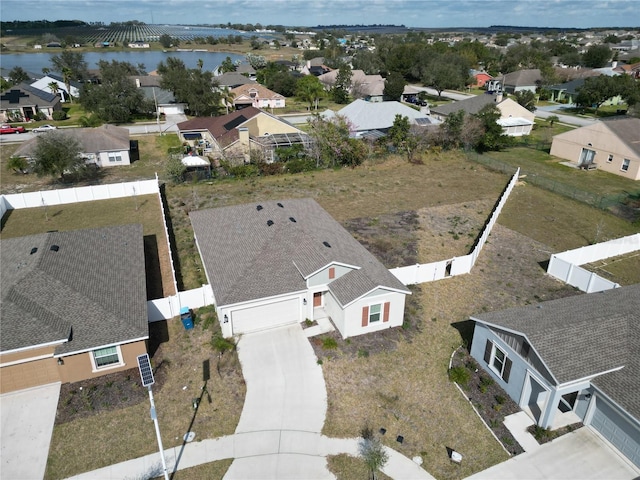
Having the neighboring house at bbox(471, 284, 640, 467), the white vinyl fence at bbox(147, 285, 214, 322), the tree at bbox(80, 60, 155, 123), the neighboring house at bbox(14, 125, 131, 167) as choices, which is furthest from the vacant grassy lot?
the tree at bbox(80, 60, 155, 123)

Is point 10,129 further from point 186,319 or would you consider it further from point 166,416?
point 166,416

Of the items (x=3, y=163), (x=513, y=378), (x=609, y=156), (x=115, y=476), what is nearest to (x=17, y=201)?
(x=3, y=163)

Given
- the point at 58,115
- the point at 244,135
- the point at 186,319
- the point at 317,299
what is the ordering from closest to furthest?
the point at 186,319 → the point at 317,299 → the point at 244,135 → the point at 58,115

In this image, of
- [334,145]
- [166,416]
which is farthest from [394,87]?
[166,416]

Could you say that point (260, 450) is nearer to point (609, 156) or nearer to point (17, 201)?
point (17, 201)

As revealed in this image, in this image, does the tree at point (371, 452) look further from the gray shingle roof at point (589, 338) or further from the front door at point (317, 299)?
the front door at point (317, 299)

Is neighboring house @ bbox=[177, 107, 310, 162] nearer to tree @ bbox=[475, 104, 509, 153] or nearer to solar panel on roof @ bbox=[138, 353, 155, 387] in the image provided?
tree @ bbox=[475, 104, 509, 153]
